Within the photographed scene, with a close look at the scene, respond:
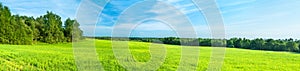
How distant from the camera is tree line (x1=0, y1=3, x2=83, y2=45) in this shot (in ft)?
123

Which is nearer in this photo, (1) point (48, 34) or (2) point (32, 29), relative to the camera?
(2) point (32, 29)

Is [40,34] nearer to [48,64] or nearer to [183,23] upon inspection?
[48,64]

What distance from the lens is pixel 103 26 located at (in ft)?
23.6

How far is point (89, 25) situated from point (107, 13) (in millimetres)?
612

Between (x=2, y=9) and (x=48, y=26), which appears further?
(x=48, y=26)

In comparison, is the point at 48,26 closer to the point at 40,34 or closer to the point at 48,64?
the point at 40,34

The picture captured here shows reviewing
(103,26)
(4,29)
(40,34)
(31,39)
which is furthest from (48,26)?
(103,26)

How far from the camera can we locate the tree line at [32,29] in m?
37.5

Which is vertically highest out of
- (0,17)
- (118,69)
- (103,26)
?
(0,17)

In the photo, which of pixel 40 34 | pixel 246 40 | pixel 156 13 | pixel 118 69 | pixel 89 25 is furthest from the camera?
pixel 246 40

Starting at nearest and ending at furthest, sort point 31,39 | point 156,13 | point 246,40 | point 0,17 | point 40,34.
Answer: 1. point 156,13
2. point 0,17
3. point 31,39
4. point 40,34
5. point 246,40

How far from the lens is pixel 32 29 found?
146 ft

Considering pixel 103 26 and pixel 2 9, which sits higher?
pixel 2 9

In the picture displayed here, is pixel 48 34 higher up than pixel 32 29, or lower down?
lower down
